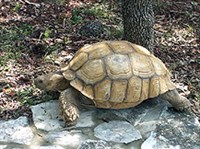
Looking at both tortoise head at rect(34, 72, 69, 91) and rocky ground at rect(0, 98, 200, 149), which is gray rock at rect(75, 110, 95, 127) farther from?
tortoise head at rect(34, 72, 69, 91)

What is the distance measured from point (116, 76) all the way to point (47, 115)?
0.78 m

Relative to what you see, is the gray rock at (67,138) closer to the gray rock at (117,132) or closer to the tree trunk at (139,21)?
the gray rock at (117,132)

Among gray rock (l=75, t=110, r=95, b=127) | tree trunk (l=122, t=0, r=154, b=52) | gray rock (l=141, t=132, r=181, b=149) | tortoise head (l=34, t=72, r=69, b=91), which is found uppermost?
tree trunk (l=122, t=0, r=154, b=52)

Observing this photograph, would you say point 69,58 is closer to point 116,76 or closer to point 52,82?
point 52,82

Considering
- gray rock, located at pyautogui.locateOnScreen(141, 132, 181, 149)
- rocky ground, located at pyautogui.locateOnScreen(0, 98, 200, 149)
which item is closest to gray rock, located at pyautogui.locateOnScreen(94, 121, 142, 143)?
rocky ground, located at pyautogui.locateOnScreen(0, 98, 200, 149)

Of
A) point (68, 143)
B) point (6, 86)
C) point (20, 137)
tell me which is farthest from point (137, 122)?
point (6, 86)

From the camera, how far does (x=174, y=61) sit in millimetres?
5613

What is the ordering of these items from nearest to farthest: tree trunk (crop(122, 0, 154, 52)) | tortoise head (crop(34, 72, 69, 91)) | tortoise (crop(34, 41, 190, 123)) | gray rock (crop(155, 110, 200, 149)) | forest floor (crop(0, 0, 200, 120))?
gray rock (crop(155, 110, 200, 149))
tortoise (crop(34, 41, 190, 123))
tortoise head (crop(34, 72, 69, 91))
forest floor (crop(0, 0, 200, 120))
tree trunk (crop(122, 0, 154, 52))

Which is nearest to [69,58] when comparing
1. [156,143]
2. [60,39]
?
[60,39]

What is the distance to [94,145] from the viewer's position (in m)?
3.96

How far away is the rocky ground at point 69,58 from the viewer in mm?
4086

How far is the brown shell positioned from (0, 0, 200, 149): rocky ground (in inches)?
9.9

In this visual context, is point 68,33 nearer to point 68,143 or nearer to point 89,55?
point 89,55

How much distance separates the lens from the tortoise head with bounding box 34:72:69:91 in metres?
4.40
